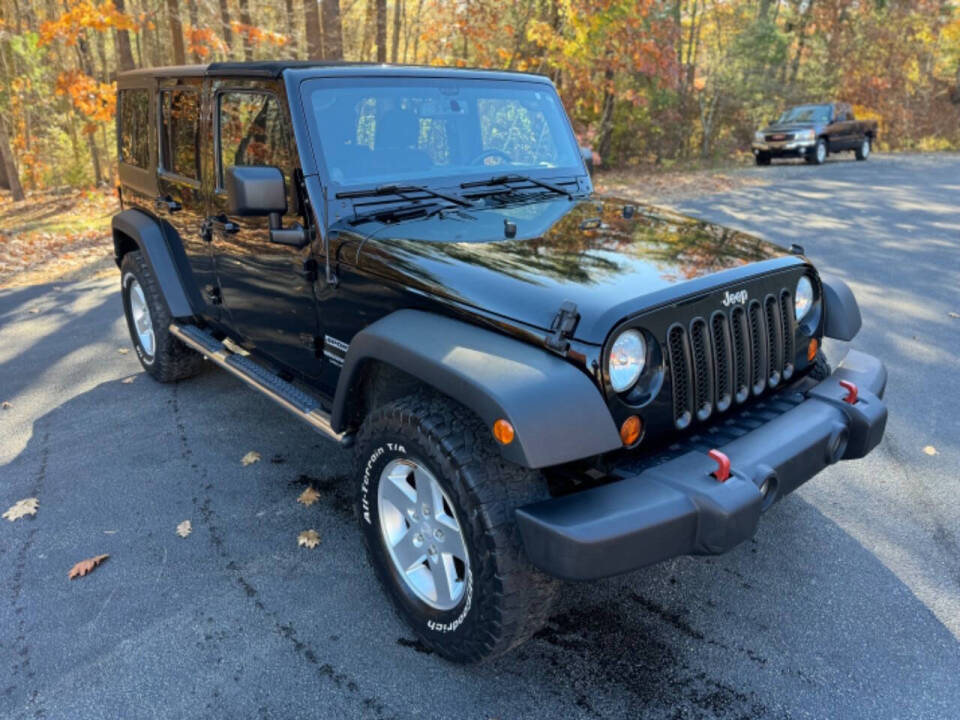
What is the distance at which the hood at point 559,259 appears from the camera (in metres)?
2.38

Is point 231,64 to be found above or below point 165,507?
above

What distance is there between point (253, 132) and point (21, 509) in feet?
7.29

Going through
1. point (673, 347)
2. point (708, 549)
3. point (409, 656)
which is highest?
point (673, 347)

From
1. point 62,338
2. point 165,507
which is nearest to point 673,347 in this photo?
point 165,507

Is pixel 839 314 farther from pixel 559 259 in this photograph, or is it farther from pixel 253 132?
pixel 253 132

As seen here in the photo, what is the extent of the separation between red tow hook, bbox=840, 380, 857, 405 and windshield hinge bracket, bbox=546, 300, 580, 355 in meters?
1.27

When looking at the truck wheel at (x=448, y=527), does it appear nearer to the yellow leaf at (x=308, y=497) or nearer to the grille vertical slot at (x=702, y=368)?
the grille vertical slot at (x=702, y=368)

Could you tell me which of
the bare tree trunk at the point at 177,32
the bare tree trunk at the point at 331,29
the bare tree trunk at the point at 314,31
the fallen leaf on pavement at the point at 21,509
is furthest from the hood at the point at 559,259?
the bare tree trunk at the point at 177,32

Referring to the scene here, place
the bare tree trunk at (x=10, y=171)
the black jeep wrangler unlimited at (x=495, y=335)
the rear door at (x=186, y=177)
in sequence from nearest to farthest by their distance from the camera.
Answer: the black jeep wrangler unlimited at (x=495, y=335) → the rear door at (x=186, y=177) → the bare tree trunk at (x=10, y=171)

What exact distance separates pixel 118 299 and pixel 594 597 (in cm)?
638

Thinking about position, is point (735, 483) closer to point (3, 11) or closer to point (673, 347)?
point (673, 347)

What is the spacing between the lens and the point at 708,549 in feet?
7.18

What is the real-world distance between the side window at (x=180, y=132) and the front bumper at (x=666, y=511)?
3.04 metres

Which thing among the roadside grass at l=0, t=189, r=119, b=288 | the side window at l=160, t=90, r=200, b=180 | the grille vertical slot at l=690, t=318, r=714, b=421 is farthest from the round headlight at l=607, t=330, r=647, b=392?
the roadside grass at l=0, t=189, r=119, b=288
